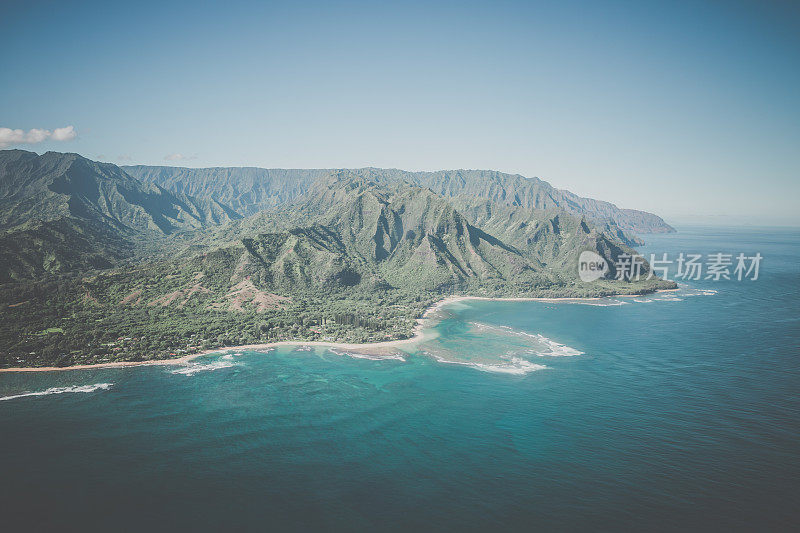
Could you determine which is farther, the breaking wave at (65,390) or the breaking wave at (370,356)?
the breaking wave at (370,356)

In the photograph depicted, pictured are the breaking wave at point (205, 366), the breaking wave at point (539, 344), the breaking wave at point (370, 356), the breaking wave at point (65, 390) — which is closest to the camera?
the breaking wave at point (65, 390)

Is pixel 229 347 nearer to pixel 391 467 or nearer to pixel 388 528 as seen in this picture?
pixel 391 467

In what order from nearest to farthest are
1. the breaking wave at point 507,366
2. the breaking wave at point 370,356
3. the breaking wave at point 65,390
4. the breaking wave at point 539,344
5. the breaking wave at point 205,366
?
the breaking wave at point 65,390 → the breaking wave at point 205,366 → the breaking wave at point 507,366 → the breaking wave at point 370,356 → the breaking wave at point 539,344

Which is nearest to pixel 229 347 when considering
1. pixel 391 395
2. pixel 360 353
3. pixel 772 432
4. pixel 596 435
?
pixel 360 353

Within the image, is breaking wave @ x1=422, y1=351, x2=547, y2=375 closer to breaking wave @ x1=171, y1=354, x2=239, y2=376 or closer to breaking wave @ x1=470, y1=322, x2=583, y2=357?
breaking wave @ x1=470, y1=322, x2=583, y2=357

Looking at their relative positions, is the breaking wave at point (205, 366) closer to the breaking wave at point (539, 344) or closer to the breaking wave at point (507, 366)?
the breaking wave at point (507, 366)

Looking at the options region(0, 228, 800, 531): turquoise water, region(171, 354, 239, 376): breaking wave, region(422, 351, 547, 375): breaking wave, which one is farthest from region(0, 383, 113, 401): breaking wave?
region(422, 351, 547, 375): breaking wave

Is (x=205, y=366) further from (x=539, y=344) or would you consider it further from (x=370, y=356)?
(x=539, y=344)

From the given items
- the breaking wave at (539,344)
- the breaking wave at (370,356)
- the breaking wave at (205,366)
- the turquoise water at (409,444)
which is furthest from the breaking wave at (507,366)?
the breaking wave at (205,366)

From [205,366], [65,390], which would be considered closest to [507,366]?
[205,366]
